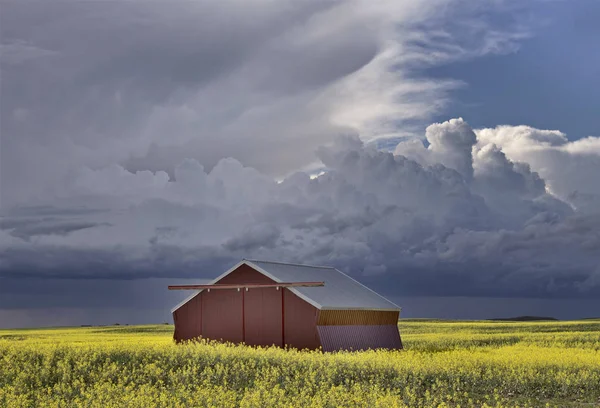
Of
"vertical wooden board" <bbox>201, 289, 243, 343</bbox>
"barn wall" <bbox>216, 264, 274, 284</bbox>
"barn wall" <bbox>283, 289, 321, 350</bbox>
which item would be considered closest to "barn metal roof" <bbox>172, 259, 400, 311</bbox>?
"barn wall" <bbox>216, 264, 274, 284</bbox>

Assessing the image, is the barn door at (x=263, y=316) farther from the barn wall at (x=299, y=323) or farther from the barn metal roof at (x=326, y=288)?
the barn metal roof at (x=326, y=288)

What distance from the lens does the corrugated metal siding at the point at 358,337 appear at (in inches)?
1614

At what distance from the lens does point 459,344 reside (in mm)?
54406

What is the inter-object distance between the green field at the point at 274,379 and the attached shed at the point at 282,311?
673cm

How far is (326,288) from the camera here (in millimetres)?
45156

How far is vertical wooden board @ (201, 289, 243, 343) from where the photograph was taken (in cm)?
4378

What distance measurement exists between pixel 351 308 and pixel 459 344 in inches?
592

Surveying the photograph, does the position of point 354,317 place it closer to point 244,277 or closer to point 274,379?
point 244,277

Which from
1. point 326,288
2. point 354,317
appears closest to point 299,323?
point 354,317

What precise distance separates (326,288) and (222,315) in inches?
261

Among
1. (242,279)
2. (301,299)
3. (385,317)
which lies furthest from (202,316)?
(385,317)

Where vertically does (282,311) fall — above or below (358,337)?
above

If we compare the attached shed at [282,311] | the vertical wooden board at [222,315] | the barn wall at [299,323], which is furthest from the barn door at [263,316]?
the vertical wooden board at [222,315]

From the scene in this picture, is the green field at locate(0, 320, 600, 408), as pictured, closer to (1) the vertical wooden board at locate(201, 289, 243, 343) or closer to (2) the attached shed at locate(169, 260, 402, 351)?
(2) the attached shed at locate(169, 260, 402, 351)
